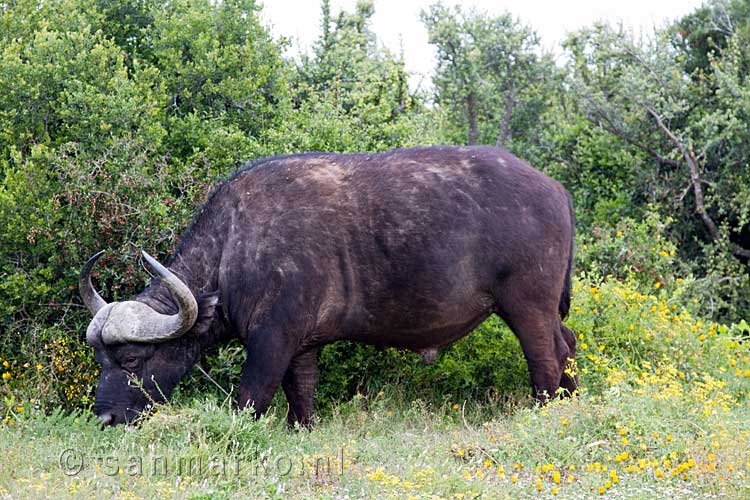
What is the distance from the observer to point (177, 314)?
8.45 metres

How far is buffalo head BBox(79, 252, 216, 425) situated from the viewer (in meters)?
8.34

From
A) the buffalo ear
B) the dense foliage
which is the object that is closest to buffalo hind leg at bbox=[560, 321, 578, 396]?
the dense foliage

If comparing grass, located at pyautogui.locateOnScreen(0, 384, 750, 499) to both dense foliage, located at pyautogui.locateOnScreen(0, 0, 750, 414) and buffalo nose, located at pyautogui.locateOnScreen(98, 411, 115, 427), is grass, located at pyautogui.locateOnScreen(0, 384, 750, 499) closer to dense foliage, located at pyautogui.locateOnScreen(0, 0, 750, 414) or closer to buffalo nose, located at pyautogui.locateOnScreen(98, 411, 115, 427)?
buffalo nose, located at pyautogui.locateOnScreen(98, 411, 115, 427)

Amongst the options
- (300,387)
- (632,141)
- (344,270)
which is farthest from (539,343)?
(632,141)

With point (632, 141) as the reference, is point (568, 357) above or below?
below

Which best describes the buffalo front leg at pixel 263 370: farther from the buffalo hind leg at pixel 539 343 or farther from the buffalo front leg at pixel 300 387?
the buffalo hind leg at pixel 539 343

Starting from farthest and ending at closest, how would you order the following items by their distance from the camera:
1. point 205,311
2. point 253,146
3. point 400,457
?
point 253,146 → point 205,311 → point 400,457

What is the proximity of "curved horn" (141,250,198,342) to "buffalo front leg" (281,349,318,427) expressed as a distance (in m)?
1.25

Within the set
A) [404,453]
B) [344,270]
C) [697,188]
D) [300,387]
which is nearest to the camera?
[404,453]

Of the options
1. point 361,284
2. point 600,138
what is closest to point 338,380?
point 361,284

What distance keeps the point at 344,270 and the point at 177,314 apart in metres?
1.42

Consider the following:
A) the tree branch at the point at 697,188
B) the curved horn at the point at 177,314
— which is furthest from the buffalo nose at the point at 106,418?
the tree branch at the point at 697,188

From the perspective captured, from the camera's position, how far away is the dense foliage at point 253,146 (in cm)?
996

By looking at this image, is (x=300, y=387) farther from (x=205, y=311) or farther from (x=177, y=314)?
(x=177, y=314)
